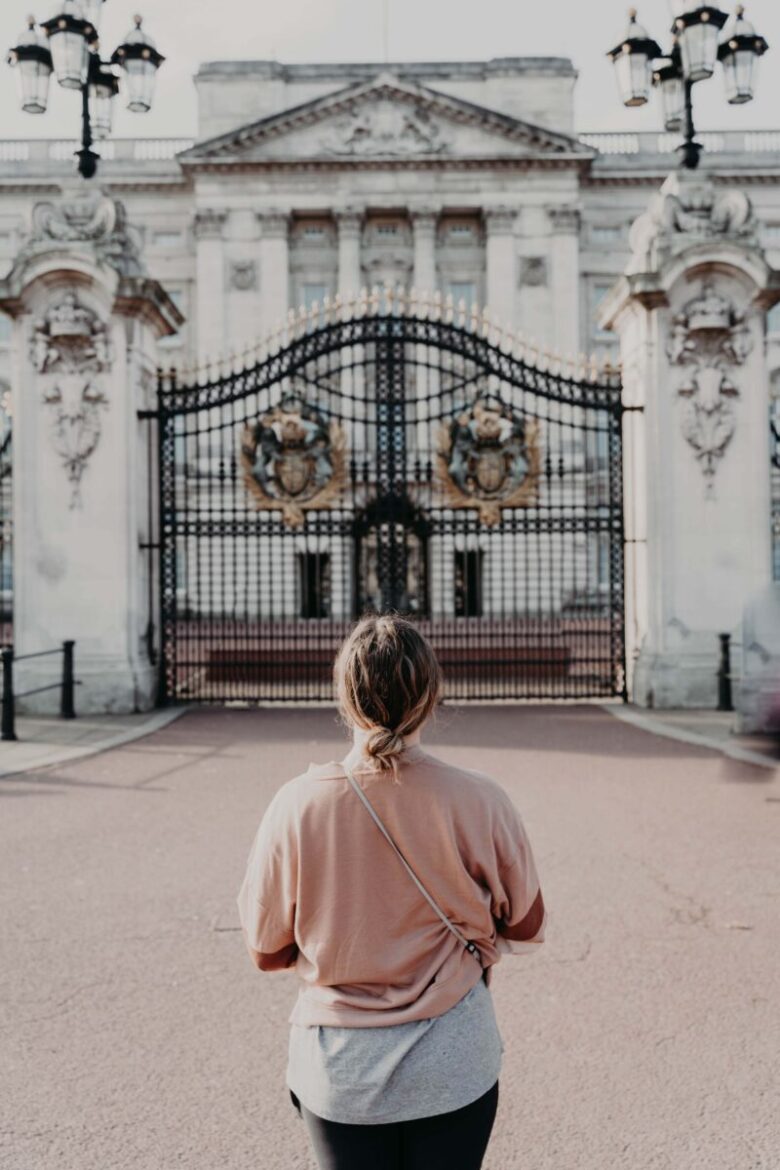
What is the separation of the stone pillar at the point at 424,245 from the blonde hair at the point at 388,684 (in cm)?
4496

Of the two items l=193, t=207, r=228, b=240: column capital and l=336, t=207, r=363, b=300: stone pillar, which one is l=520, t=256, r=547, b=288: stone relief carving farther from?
l=193, t=207, r=228, b=240: column capital

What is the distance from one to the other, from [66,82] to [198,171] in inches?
1348

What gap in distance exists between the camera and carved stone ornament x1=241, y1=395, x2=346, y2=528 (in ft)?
45.3

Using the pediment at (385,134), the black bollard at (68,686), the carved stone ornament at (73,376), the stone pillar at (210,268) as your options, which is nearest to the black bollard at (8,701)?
the black bollard at (68,686)

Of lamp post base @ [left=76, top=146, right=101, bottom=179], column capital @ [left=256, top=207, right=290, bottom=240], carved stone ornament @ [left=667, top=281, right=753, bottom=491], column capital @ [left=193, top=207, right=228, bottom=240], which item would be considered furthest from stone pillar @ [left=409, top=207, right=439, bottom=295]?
carved stone ornament @ [left=667, top=281, right=753, bottom=491]

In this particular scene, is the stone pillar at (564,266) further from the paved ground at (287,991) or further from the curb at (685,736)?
the paved ground at (287,991)

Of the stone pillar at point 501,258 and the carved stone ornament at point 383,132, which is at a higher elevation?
the carved stone ornament at point 383,132

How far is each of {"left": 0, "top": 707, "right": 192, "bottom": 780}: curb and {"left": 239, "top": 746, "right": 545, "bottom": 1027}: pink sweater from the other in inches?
290

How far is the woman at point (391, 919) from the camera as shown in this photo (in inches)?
80.5

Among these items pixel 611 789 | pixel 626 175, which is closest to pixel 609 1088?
pixel 611 789

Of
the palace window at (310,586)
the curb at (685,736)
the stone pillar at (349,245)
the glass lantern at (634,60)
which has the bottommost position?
the curb at (685,736)

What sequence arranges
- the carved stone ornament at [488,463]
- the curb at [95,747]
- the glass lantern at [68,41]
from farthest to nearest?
the carved stone ornament at [488,463] < the glass lantern at [68,41] < the curb at [95,747]

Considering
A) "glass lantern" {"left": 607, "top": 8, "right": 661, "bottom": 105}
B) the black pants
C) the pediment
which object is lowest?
the black pants

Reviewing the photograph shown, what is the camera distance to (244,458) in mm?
13914
